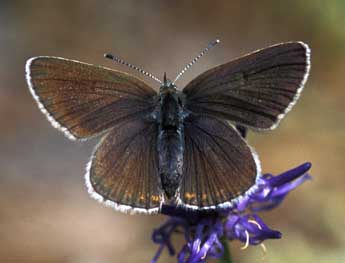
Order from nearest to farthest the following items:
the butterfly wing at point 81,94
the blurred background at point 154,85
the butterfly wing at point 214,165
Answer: the butterfly wing at point 214,165
the butterfly wing at point 81,94
the blurred background at point 154,85

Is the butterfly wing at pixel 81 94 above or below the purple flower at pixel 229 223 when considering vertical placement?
above

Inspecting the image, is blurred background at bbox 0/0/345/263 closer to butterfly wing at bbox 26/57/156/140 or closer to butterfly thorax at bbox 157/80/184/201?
butterfly thorax at bbox 157/80/184/201

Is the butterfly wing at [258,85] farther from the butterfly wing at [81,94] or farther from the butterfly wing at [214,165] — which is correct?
the butterfly wing at [81,94]

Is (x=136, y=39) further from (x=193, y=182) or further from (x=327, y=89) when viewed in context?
(x=193, y=182)

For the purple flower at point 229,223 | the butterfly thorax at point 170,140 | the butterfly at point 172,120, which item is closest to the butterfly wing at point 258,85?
the butterfly at point 172,120

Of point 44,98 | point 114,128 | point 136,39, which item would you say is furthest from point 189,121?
point 136,39

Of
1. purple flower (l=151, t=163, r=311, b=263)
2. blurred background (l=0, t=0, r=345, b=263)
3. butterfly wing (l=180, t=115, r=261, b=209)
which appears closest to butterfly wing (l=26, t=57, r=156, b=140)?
butterfly wing (l=180, t=115, r=261, b=209)

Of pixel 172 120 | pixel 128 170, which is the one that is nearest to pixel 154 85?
pixel 172 120
